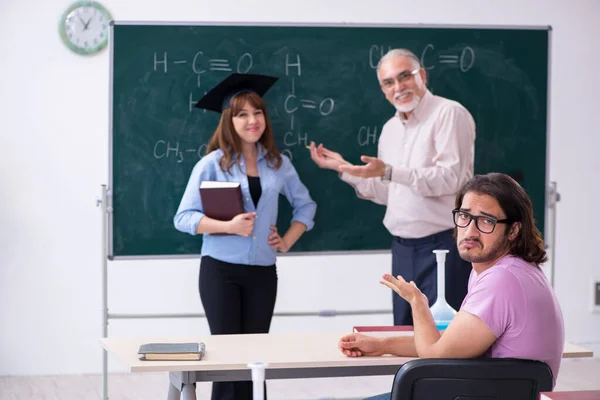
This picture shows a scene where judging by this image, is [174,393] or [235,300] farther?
[235,300]

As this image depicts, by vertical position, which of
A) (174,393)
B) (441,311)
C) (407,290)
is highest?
(407,290)

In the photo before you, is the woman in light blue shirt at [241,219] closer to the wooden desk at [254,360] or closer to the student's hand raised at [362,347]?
the wooden desk at [254,360]

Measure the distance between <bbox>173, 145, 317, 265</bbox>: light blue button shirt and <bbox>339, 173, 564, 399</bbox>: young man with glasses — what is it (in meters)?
1.44

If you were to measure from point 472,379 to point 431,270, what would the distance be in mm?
1681

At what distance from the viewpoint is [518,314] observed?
88.6 inches

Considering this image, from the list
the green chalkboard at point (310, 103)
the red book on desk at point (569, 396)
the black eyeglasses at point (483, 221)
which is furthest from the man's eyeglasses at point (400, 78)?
the red book on desk at point (569, 396)

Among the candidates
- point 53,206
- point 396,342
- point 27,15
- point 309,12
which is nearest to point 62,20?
point 27,15

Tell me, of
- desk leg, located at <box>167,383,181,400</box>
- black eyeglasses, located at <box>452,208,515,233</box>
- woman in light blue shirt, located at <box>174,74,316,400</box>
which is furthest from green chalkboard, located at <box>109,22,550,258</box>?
black eyeglasses, located at <box>452,208,515,233</box>

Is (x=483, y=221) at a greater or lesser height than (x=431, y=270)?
greater

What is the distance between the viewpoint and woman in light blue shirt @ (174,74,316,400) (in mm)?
3785

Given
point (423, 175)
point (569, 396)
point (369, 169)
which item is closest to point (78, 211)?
point (369, 169)

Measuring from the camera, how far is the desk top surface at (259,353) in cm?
245

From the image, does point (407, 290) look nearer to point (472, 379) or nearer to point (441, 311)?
point (472, 379)

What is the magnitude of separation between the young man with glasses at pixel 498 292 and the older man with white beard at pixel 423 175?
1.33 meters
